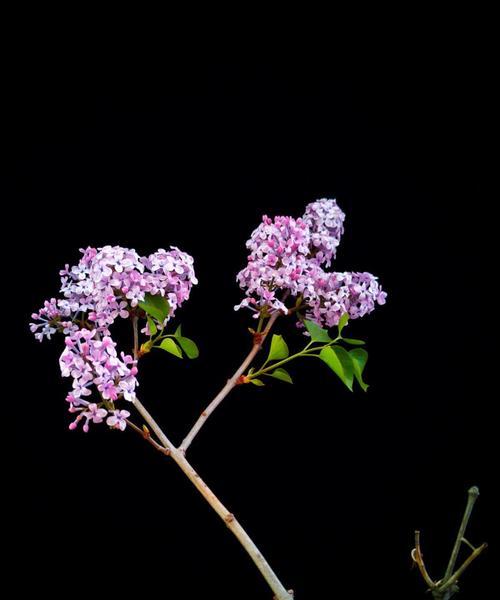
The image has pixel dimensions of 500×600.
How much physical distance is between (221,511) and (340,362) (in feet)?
1.63

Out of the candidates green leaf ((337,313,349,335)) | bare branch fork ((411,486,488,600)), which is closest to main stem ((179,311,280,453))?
green leaf ((337,313,349,335))

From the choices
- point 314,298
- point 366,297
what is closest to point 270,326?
point 314,298

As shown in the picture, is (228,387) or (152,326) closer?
(152,326)

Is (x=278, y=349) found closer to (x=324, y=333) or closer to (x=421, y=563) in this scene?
(x=324, y=333)

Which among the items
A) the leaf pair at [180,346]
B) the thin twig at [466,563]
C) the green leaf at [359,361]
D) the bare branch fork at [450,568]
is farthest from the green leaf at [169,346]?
the thin twig at [466,563]

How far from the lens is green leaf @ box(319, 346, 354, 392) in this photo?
2.01 metres

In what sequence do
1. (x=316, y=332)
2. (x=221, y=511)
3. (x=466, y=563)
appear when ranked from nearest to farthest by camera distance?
(x=466, y=563), (x=221, y=511), (x=316, y=332)

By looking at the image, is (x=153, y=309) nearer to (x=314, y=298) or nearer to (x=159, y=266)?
(x=159, y=266)

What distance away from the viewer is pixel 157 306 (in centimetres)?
204

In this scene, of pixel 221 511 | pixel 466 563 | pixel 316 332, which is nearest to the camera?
pixel 466 563

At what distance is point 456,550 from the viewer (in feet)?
6.21

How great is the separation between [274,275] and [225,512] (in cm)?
65

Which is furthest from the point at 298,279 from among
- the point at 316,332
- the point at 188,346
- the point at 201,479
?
the point at 201,479

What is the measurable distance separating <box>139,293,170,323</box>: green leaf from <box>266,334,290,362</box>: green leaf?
31cm
